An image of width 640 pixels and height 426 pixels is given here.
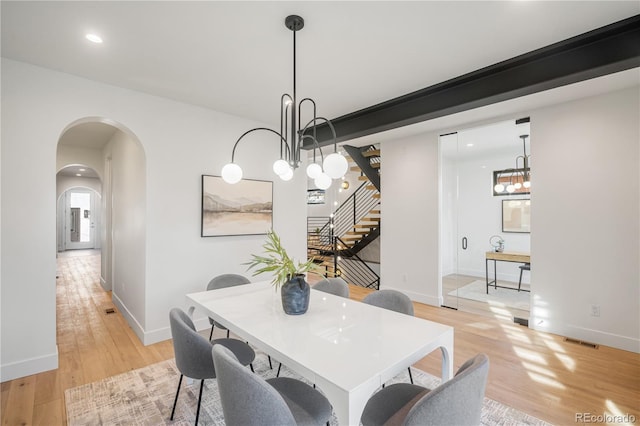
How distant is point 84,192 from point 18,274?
12.6 m

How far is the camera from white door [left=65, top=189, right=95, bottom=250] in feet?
39.0

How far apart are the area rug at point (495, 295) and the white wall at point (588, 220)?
1.04 meters

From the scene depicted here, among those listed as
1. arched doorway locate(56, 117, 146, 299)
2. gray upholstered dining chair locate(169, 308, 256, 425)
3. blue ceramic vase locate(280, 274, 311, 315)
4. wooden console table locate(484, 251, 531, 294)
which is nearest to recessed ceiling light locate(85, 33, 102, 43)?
arched doorway locate(56, 117, 146, 299)

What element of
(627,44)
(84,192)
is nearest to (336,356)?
(627,44)

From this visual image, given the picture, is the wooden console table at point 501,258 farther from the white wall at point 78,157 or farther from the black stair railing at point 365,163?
the white wall at point 78,157

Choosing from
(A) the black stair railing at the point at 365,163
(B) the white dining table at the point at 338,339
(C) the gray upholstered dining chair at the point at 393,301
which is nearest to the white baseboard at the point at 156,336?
(B) the white dining table at the point at 338,339

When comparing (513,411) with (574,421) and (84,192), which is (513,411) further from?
(84,192)

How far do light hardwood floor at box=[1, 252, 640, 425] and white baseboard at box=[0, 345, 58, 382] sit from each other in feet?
0.18

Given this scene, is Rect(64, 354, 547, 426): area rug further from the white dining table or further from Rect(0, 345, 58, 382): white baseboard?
the white dining table

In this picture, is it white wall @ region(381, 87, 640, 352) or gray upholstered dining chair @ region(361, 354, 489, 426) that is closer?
gray upholstered dining chair @ region(361, 354, 489, 426)

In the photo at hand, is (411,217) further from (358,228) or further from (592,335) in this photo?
(592,335)

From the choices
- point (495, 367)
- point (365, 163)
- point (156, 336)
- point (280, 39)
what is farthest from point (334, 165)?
point (365, 163)

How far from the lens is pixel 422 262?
4820 mm

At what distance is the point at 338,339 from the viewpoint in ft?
5.25
